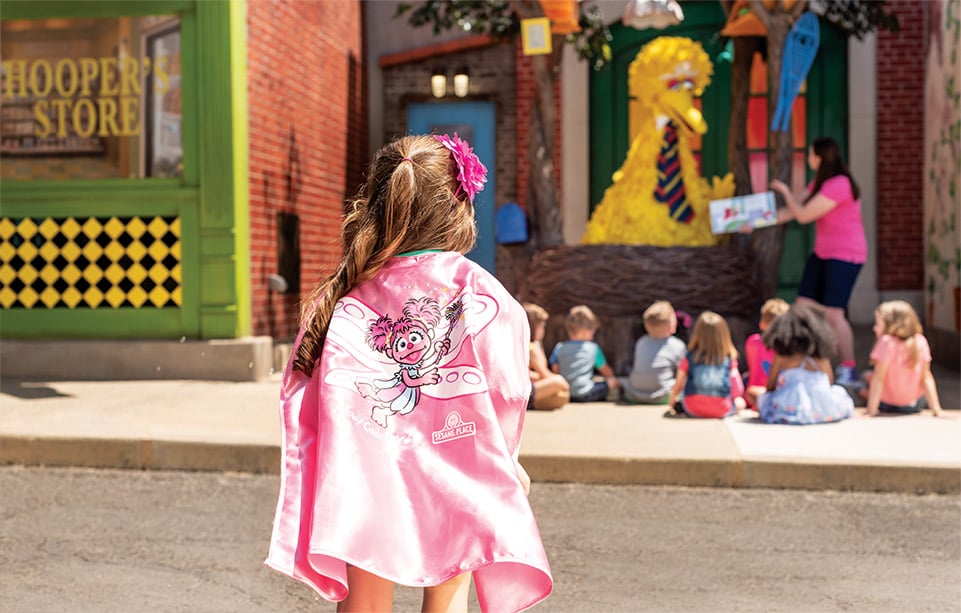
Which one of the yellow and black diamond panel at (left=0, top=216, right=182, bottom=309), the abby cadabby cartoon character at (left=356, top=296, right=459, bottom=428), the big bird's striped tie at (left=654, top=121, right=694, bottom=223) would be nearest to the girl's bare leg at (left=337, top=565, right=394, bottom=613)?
the abby cadabby cartoon character at (left=356, top=296, right=459, bottom=428)

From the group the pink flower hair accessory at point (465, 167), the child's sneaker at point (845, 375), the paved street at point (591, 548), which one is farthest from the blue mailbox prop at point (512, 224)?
the pink flower hair accessory at point (465, 167)

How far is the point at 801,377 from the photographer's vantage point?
294 inches

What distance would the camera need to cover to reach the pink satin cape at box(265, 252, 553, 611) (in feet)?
8.14

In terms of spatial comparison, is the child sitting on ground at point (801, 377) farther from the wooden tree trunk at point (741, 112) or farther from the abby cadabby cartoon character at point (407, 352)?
the abby cadabby cartoon character at point (407, 352)

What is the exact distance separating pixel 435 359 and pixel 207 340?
7.55 metres

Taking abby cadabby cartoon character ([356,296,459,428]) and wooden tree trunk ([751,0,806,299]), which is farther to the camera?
wooden tree trunk ([751,0,806,299])

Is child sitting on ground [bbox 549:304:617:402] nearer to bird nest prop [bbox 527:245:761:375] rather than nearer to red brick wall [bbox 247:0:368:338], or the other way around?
bird nest prop [bbox 527:245:761:375]

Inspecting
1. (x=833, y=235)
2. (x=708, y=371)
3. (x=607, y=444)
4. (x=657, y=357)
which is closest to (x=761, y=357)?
(x=657, y=357)

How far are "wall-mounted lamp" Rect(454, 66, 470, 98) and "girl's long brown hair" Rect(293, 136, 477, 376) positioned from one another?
37.4ft

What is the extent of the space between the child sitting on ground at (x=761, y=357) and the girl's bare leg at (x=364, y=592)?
19.1ft

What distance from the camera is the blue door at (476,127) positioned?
1405cm

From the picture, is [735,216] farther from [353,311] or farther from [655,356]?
[353,311]

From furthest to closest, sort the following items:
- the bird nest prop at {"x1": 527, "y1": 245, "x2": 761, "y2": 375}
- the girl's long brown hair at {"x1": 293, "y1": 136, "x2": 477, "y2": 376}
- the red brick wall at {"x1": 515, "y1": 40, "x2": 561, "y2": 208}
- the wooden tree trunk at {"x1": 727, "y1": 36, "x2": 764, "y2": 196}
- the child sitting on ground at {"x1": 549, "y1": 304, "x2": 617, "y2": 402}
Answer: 1. the red brick wall at {"x1": 515, "y1": 40, "x2": 561, "y2": 208}
2. the wooden tree trunk at {"x1": 727, "y1": 36, "x2": 764, "y2": 196}
3. the bird nest prop at {"x1": 527, "y1": 245, "x2": 761, "y2": 375}
4. the child sitting on ground at {"x1": 549, "y1": 304, "x2": 617, "y2": 402}
5. the girl's long brown hair at {"x1": 293, "y1": 136, "x2": 477, "y2": 376}

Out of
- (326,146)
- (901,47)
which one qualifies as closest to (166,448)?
(326,146)
